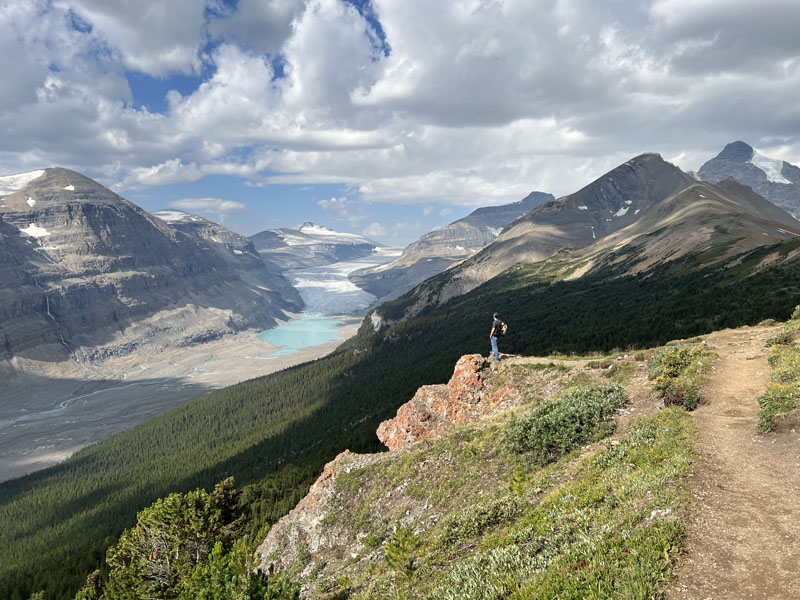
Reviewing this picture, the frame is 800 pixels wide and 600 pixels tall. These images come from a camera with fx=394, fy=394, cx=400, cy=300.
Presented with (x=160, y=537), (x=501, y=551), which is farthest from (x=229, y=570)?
(x=160, y=537)

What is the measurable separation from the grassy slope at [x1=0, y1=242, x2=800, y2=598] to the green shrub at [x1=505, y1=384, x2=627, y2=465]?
47932mm

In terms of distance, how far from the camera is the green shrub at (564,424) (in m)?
22.4

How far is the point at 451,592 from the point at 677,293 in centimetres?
11243

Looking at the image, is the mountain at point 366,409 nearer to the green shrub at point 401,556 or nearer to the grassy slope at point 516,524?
the grassy slope at point 516,524

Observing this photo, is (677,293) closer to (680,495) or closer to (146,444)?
(680,495)

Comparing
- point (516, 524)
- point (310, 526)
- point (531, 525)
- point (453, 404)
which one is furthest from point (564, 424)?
point (310, 526)

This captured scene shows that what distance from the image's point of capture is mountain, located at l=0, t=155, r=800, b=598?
59.5 meters

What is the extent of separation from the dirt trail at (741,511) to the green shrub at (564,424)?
471 cm

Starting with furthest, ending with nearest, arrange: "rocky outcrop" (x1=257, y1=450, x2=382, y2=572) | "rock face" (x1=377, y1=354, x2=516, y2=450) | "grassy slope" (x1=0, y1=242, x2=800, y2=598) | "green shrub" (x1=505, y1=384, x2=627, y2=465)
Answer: "grassy slope" (x1=0, y1=242, x2=800, y2=598)
"rock face" (x1=377, y1=354, x2=516, y2=450)
"rocky outcrop" (x1=257, y1=450, x2=382, y2=572)
"green shrub" (x1=505, y1=384, x2=627, y2=465)

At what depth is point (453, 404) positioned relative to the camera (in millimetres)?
44312

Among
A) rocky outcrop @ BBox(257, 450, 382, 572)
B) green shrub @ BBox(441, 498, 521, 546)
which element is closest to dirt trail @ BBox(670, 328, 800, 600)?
green shrub @ BBox(441, 498, 521, 546)

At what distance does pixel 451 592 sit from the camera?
1166 centimetres

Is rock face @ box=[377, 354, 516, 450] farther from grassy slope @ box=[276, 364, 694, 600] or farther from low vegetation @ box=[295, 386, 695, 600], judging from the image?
low vegetation @ box=[295, 386, 695, 600]

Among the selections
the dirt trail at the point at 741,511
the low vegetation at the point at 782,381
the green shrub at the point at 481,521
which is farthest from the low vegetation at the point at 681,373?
the green shrub at the point at 481,521
